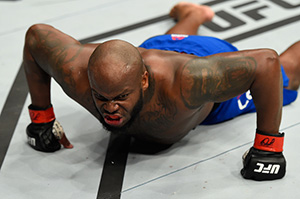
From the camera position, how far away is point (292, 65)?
2107 mm

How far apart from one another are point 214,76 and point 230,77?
5 cm

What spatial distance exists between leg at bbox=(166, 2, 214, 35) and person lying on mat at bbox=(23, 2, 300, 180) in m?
0.71

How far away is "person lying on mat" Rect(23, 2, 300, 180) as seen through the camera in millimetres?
1433

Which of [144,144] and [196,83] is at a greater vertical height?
[196,83]

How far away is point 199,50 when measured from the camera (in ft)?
6.39

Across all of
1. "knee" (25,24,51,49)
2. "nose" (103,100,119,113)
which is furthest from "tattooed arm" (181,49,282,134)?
"knee" (25,24,51,49)

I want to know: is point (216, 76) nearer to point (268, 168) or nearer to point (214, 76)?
point (214, 76)

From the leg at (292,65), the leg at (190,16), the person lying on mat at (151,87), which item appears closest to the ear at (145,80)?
the person lying on mat at (151,87)

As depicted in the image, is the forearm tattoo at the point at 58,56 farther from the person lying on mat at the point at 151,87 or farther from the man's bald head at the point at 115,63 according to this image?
the man's bald head at the point at 115,63

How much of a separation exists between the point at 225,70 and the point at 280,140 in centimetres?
34

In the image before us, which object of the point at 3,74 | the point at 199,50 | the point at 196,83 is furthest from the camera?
the point at 3,74

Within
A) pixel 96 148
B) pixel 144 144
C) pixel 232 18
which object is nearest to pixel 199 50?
pixel 144 144

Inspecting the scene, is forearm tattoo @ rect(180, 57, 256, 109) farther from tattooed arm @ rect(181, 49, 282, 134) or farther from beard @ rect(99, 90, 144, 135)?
beard @ rect(99, 90, 144, 135)

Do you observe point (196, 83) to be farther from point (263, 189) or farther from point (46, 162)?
point (46, 162)
